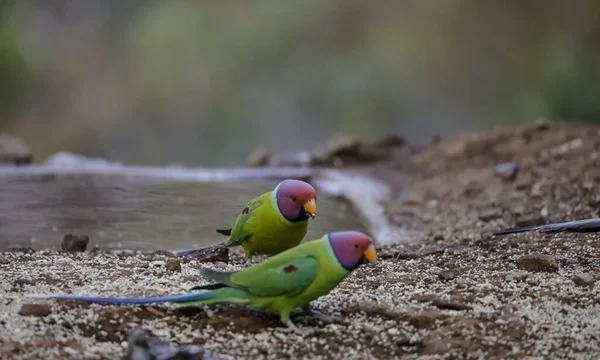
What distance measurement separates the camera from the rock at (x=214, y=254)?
3.63 metres

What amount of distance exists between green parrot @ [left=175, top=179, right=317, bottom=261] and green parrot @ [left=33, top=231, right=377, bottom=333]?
665mm

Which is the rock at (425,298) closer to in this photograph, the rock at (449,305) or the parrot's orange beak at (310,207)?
the rock at (449,305)

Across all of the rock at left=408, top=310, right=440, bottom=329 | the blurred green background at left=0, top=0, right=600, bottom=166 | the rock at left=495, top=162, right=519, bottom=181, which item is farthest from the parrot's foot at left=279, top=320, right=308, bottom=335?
the blurred green background at left=0, top=0, right=600, bottom=166

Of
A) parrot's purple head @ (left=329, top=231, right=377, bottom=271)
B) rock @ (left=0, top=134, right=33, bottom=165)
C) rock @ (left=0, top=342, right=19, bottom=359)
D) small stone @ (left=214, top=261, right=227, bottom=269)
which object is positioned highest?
rock @ (left=0, top=134, right=33, bottom=165)

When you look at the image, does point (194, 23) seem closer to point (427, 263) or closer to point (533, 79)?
point (533, 79)

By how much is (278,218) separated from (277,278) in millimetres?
821

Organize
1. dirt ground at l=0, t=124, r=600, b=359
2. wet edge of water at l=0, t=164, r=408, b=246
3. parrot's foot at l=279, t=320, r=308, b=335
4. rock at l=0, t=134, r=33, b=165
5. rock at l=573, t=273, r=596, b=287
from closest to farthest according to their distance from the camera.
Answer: dirt ground at l=0, t=124, r=600, b=359
parrot's foot at l=279, t=320, r=308, b=335
rock at l=573, t=273, r=596, b=287
wet edge of water at l=0, t=164, r=408, b=246
rock at l=0, t=134, r=33, b=165

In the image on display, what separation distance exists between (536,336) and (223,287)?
1.21m

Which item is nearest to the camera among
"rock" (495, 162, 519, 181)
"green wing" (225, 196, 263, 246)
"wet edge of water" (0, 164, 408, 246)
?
"green wing" (225, 196, 263, 246)

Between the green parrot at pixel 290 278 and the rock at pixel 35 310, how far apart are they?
0.42 feet

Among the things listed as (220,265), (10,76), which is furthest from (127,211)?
(10,76)

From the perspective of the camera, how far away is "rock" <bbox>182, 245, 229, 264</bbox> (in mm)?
3629

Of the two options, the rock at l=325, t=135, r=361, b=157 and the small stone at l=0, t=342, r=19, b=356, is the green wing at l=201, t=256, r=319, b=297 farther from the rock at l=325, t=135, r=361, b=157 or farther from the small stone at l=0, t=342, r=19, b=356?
the rock at l=325, t=135, r=361, b=157

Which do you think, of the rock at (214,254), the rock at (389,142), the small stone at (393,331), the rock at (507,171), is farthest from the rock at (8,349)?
the rock at (389,142)
